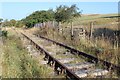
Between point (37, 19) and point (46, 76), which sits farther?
point (37, 19)

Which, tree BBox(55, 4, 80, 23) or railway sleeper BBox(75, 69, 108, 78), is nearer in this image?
railway sleeper BBox(75, 69, 108, 78)

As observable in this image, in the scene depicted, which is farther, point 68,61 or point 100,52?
point 100,52

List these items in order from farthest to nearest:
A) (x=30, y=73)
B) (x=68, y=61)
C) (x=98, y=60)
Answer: (x=68, y=61), (x=98, y=60), (x=30, y=73)

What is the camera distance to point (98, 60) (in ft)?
28.1

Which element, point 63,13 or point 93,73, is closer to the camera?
point 93,73

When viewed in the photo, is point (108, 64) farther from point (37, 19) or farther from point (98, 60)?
point (37, 19)

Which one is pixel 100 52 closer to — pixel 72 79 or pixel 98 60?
pixel 98 60

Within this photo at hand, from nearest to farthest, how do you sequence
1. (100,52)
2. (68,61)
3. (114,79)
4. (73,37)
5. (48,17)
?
(114,79), (68,61), (100,52), (73,37), (48,17)

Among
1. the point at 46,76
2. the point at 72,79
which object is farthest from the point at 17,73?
the point at 72,79

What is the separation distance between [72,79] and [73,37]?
9.84 m

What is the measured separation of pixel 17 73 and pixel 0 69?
2.45 feet

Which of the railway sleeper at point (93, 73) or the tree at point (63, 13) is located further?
the tree at point (63, 13)

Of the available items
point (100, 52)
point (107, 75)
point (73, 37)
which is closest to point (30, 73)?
point (107, 75)

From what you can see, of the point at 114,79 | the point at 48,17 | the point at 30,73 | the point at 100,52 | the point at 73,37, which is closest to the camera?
the point at 114,79
